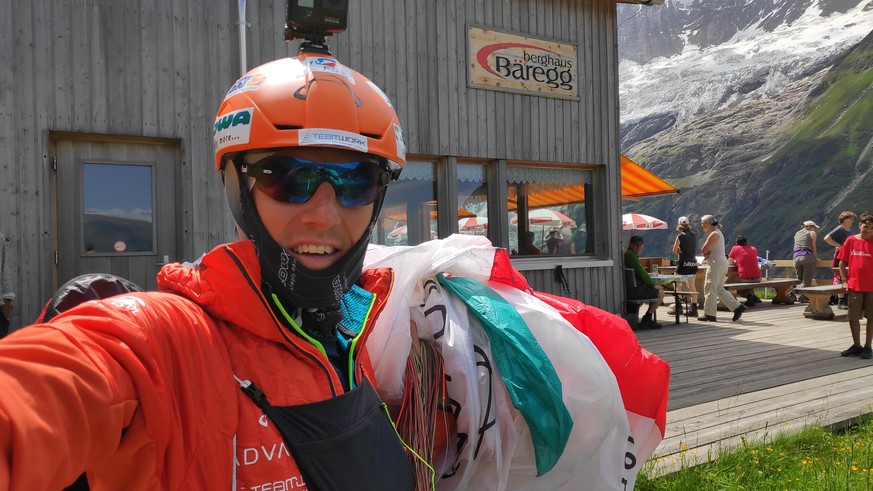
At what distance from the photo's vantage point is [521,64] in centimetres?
830

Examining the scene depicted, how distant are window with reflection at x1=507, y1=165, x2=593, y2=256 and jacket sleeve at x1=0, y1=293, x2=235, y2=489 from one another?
7.42m

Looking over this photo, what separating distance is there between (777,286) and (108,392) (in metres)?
14.2

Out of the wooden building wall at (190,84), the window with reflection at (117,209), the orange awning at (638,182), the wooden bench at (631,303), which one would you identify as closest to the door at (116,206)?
the window with reflection at (117,209)

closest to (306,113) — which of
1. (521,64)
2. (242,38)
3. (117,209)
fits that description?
(242,38)

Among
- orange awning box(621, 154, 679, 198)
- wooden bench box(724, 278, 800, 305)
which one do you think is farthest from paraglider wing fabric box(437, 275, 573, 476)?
wooden bench box(724, 278, 800, 305)

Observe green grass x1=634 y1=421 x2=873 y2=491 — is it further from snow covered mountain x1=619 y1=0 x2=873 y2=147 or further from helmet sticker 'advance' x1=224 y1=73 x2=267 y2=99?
snow covered mountain x1=619 y1=0 x2=873 y2=147

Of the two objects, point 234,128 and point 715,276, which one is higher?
point 234,128

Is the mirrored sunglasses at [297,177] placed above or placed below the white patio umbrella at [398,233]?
below

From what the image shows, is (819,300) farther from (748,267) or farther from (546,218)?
(546,218)

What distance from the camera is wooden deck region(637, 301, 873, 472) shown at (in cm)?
417

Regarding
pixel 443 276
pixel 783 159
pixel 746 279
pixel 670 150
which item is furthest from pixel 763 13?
pixel 443 276

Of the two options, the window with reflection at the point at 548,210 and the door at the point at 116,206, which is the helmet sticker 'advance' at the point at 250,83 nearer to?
the door at the point at 116,206

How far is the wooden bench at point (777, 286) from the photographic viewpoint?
1205 cm

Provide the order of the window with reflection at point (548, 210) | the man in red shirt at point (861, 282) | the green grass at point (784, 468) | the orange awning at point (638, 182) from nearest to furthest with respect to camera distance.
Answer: the green grass at point (784, 468) < the man in red shirt at point (861, 282) < the window with reflection at point (548, 210) < the orange awning at point (638, 182)
